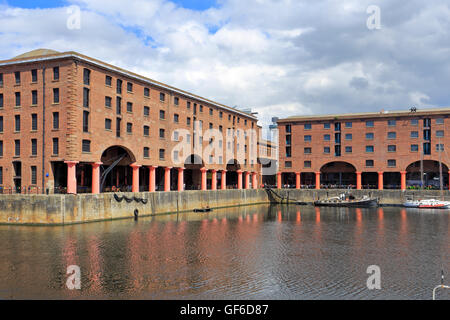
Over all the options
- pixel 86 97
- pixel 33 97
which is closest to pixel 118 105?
pixel 86 97

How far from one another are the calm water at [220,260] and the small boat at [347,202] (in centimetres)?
3144

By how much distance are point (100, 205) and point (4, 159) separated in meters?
13.7

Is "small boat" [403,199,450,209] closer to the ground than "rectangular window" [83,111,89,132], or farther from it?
closer to the ground

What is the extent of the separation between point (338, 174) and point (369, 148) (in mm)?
11788

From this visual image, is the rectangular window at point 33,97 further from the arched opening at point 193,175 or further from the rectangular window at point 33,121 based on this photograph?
the arched opening at point 193,175

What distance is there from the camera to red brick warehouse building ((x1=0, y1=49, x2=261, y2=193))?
47.8 meters

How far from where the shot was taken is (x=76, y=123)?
157 feet

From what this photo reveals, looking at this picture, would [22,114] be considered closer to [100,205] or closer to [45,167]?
[45,167]

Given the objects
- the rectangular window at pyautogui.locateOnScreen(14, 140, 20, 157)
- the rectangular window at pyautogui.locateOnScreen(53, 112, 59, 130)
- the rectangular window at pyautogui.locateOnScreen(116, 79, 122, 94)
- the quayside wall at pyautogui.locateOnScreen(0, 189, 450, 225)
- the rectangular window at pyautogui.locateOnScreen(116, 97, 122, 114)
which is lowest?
the quayside wall at pyautogui.locateOnScreen(0, 189, 450, 225)

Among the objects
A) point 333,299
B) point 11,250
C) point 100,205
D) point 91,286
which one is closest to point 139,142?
point 100,205

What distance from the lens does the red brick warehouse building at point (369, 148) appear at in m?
83.1

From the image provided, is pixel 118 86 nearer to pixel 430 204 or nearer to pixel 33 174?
pixel 33 174

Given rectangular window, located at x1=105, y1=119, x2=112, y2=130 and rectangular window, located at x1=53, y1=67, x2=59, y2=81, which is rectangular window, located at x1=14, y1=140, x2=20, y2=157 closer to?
rectangular window, located at x1=53, y1=67, x2=59, y2=81

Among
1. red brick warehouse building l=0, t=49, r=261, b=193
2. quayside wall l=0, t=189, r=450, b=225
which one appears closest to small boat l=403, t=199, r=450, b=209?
quayside wall l=0, t=189, r=450, b=225
